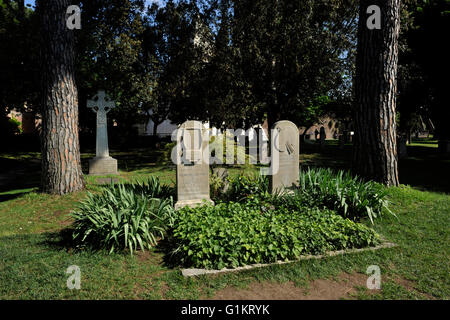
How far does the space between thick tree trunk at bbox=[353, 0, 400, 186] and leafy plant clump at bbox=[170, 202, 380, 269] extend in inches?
117

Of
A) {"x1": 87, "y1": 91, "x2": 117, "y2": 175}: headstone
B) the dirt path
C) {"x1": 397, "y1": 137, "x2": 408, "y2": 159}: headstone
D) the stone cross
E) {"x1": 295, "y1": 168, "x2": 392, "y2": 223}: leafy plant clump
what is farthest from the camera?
{"x1": 397, "y1": 137, "x2": 408, "y2": 159}: headstone

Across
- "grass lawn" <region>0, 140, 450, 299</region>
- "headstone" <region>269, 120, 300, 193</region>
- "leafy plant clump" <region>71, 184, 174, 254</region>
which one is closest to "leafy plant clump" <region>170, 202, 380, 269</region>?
"grass lawn" <region>0, 140, 450, 299</region>

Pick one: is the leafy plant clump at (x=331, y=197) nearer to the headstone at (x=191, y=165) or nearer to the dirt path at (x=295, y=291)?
the headstone at (x=191, y=165)

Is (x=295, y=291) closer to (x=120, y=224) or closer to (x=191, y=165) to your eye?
(x=120, y=224)

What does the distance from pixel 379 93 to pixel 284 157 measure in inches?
115

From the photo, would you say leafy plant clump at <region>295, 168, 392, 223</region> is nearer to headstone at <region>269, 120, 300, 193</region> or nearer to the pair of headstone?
headstone at <region>269, 120, 300, 193</region>

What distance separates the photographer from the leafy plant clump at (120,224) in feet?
14.6

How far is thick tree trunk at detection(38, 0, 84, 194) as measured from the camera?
7.25 meters

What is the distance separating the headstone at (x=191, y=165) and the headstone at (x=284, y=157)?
154cm

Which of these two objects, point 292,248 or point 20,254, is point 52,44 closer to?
point 20,254

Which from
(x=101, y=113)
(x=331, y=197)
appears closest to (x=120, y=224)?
(x=331, y=197)

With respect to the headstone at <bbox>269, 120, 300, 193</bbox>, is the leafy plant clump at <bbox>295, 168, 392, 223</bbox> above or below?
below

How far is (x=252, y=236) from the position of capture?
435 cm

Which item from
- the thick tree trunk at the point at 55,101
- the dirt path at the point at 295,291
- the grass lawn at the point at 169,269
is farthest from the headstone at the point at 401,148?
the thick tree trunk at the point at 55,101
